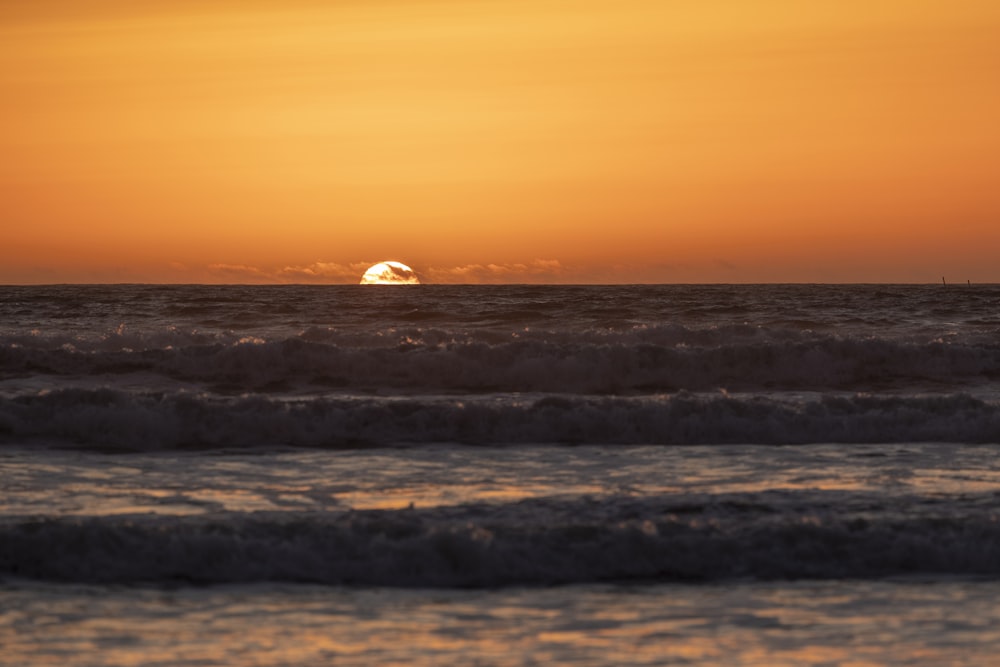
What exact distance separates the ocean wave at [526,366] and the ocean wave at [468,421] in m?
4.94

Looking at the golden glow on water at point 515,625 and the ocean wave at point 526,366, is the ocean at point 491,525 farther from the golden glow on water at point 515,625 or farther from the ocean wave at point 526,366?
the ocean wave at point 526,366

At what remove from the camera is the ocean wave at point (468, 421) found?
45.3ft

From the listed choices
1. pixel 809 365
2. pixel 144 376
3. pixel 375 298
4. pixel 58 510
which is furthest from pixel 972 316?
pixel 58 510

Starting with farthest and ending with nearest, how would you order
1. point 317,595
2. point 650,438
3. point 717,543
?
1. point 650,438
2. point 717,543
3. point 317,595

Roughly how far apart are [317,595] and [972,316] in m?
34.0

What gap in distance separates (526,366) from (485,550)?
13.3m

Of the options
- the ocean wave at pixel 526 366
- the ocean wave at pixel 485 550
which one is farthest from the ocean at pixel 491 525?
the ocean wave at pixel 526 366

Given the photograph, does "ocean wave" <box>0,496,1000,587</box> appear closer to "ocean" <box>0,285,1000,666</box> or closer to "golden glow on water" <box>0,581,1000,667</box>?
"ocean" <box>0,285,1000,666</box>

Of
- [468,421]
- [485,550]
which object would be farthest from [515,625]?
[468,421]

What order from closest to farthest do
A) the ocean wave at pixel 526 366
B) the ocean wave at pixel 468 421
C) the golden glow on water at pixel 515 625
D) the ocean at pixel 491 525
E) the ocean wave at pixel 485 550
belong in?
the golden glow on water at pixel 515 625 → the ocean at pixel 491 525 → the ocean wave at pixel 485 550 → the ocean wave at pixel 468 421 → the ocean wave at pixel 526 366

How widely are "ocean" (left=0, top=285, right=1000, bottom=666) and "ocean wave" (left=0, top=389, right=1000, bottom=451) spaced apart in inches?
1.7

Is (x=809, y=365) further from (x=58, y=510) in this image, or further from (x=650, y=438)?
(x=58, y=510)

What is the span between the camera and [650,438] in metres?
13.8

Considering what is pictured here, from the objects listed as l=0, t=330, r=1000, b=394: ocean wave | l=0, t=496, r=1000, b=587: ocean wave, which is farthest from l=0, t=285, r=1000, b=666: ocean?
l=0, t=330, r=1000, b=394: ocean wave
